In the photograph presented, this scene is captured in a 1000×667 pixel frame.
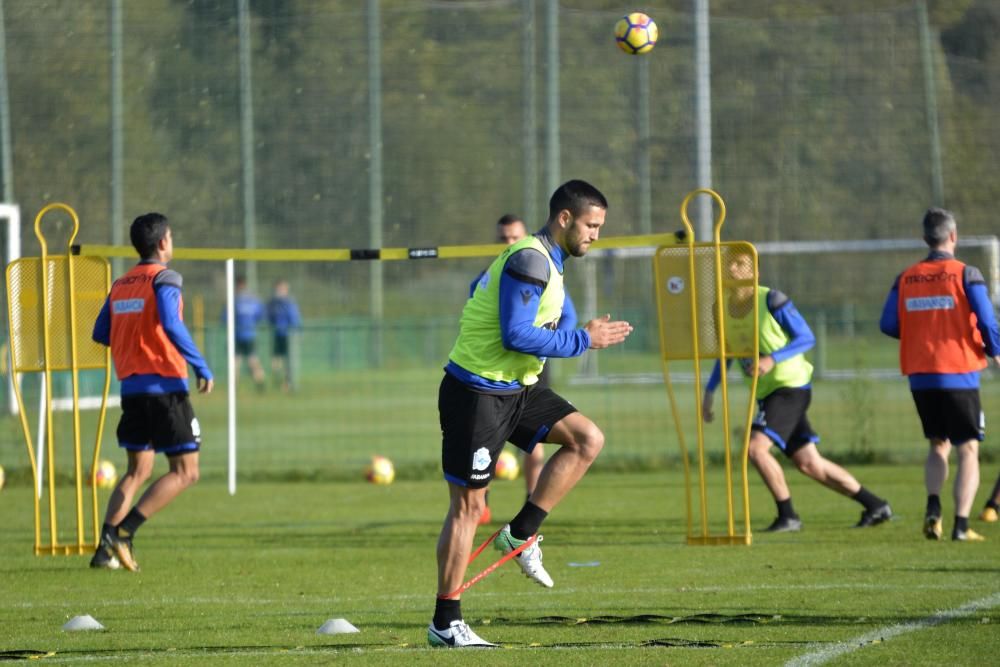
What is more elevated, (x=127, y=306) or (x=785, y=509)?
(x=127, y=306)

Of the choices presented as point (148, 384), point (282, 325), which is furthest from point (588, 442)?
point (282, 325)

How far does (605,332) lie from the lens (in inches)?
291

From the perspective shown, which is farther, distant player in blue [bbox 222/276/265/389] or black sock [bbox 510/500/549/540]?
distant player in blue [bbox 222/276/265/389]

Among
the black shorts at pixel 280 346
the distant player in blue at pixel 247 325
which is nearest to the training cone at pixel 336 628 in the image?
the distant player in blue at pixel 247 325

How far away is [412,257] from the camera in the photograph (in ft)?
43.9

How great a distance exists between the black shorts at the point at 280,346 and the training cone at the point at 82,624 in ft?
53.9

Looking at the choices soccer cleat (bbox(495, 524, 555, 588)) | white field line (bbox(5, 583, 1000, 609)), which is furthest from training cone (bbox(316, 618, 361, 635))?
white field line (bbox(5, 583, 1000, 609))

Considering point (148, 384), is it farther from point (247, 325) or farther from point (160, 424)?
point (247, 325)

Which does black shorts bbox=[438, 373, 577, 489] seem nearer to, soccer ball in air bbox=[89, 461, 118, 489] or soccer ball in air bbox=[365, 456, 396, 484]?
soccer ball in air bbox=[365, 456, 396, 484]

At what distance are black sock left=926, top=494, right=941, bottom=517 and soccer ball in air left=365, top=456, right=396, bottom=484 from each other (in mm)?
7515

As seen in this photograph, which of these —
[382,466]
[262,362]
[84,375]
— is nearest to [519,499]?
[382,466]

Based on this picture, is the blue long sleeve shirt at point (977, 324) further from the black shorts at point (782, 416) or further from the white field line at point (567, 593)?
the white field line at point (567, 593)

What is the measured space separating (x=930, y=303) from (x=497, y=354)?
4.74m

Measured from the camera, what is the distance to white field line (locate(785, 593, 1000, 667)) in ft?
22.1
